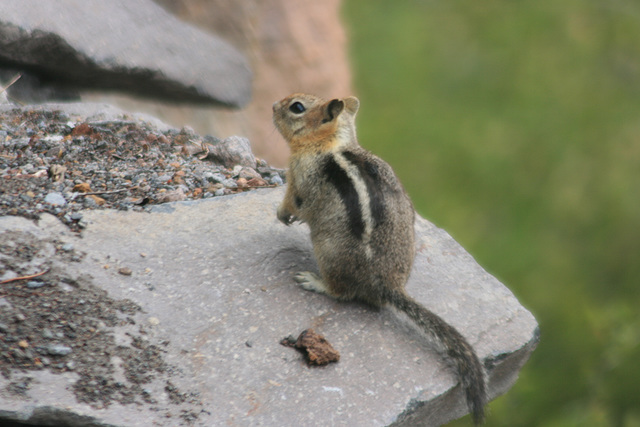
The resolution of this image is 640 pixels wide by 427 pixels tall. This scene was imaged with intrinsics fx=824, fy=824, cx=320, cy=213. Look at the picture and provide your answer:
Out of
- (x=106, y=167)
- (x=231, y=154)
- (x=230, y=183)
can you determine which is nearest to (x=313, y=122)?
(x=230, y=183)

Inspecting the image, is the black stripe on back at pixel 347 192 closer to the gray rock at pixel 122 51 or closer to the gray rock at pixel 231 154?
the gray rock at pixel 231 154

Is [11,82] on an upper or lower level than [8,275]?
upper

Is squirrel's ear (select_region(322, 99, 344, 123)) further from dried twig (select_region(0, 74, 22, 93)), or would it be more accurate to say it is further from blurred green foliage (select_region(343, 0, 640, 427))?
blurred green foliage (select_region(343, 0, 640, 427))

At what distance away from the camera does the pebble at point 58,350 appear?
2.96 metres

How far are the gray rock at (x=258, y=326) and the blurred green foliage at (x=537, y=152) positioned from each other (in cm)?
180

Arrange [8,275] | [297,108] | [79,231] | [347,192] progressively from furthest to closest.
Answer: [297,108], [347,192], [79,231], [8,275]

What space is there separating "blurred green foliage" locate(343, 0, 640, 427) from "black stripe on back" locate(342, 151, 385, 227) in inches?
91.7

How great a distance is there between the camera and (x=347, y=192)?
371cm

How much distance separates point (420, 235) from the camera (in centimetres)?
451

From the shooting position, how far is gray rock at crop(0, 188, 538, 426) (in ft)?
9.94

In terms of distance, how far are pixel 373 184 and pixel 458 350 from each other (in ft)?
2.71

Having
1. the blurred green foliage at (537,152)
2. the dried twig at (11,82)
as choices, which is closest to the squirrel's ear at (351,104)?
the dried twig at (11,82)

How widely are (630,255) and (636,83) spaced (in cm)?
191

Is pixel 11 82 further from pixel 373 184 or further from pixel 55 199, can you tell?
pixel 373 184
